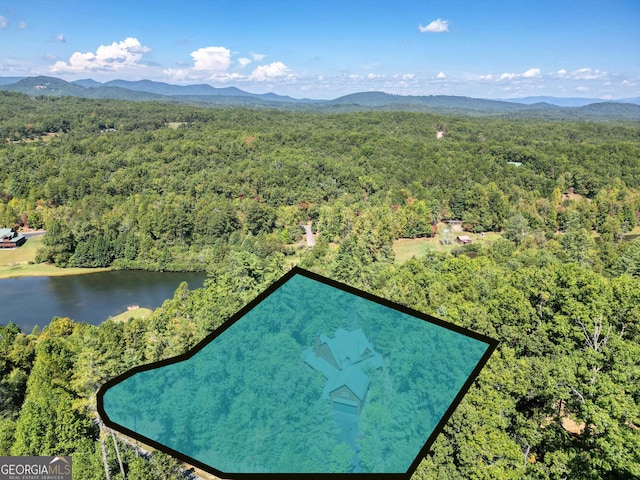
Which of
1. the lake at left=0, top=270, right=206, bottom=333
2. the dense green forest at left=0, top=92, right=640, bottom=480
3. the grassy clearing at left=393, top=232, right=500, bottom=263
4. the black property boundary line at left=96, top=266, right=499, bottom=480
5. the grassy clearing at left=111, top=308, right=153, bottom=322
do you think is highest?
the black property boundary line at left=96, top=266, right=499, bottom=480

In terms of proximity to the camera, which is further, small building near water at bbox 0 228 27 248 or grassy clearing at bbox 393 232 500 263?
small building near water at bbox 0 228 27 248

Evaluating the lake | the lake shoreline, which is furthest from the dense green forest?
the lake

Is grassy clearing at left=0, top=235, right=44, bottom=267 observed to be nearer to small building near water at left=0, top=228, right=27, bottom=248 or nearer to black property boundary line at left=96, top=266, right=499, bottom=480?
small building near water at left=0, top=228, right=27, bottom=248

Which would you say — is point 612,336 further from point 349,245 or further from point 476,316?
point 349,245

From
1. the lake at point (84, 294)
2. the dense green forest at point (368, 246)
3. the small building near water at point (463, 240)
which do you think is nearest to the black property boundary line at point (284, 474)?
the dense green forest at point (368, 246)

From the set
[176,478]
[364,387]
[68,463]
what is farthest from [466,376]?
[68,463]
